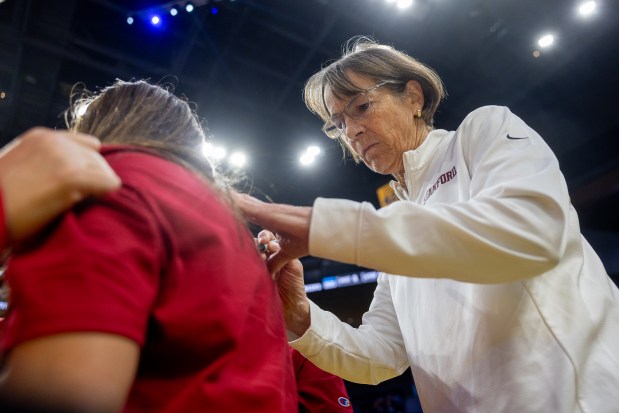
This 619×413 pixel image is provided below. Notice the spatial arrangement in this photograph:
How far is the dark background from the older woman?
3.45 m

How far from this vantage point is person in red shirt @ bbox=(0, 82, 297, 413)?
0.47 metres

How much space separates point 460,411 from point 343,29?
Result: 5.78 meters

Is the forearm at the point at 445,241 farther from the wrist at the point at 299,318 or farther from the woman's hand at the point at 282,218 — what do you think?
the wrist at the point at 299,318

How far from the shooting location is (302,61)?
6.50 m

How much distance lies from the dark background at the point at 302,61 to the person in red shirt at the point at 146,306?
4.08m

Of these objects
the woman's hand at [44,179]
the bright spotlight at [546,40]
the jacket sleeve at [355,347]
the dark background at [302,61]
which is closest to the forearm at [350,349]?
the jacket sleeve at [355,347]

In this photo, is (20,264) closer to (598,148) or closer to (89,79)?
(89,79)

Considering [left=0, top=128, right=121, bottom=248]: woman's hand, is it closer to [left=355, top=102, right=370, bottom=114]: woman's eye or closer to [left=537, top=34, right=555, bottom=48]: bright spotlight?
[left=355, top=102, right=370, bottom=114]: woman's eye

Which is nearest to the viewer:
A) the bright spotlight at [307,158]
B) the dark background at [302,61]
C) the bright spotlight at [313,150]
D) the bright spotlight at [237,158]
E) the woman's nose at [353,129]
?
the woman's nose at [353,129]

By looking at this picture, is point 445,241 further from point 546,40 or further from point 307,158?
point 307,158

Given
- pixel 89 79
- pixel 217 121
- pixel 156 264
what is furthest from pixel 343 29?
pixel 156 264

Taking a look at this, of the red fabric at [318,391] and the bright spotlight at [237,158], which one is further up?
the red fabric at [318,391]

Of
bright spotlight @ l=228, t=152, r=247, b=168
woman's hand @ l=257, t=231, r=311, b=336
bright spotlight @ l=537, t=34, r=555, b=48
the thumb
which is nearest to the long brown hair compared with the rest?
the thumb

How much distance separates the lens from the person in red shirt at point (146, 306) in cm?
47
